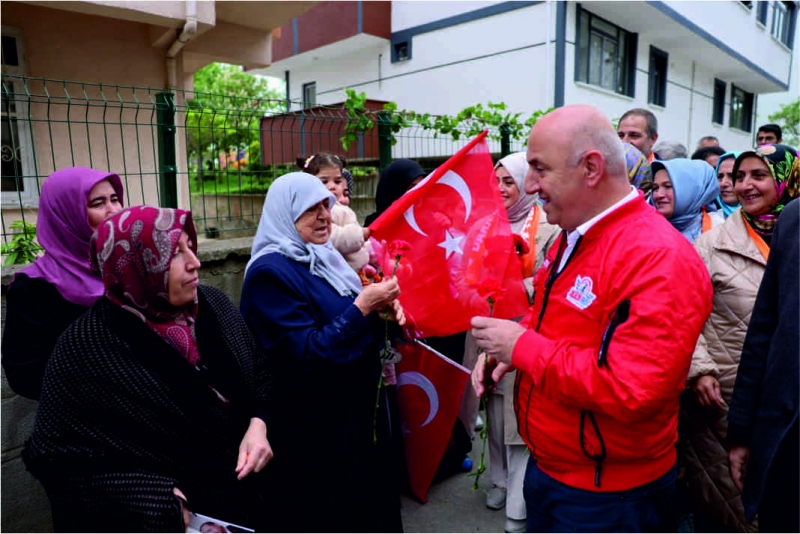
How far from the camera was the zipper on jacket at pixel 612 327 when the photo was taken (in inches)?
54.9

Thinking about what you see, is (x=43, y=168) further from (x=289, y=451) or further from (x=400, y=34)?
(x=400, y=34)

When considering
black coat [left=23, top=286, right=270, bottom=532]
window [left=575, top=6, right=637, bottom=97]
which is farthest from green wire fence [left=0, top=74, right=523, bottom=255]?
window [left=575, top=6, right=637, bottom=97]

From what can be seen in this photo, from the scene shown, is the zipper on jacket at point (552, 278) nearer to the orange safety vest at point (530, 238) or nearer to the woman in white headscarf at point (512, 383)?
the woman in white headscarf at point (512, 383)

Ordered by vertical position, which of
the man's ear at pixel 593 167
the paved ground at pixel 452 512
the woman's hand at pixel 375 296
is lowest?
the paved ground at pixel 452 512

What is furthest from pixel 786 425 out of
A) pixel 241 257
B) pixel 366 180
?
pixel 366 180

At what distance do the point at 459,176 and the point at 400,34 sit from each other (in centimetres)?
Answer: 1192

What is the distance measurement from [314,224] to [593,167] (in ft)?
4.13

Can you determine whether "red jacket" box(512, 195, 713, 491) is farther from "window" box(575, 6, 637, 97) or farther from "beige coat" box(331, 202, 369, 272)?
"window" box(575, 6, 637, 97)

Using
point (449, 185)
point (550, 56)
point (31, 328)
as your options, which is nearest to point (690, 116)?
point (550, 56)

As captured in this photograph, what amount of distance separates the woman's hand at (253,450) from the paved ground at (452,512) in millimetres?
1404

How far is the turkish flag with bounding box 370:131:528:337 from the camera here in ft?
8.00

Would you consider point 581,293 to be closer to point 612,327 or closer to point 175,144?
point 612,327

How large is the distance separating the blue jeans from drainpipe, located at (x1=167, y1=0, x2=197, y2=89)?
19.6ft

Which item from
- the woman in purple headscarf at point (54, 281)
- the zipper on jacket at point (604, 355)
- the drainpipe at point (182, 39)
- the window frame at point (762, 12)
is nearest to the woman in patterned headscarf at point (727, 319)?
the zipper on jacket at point (604, 355)
